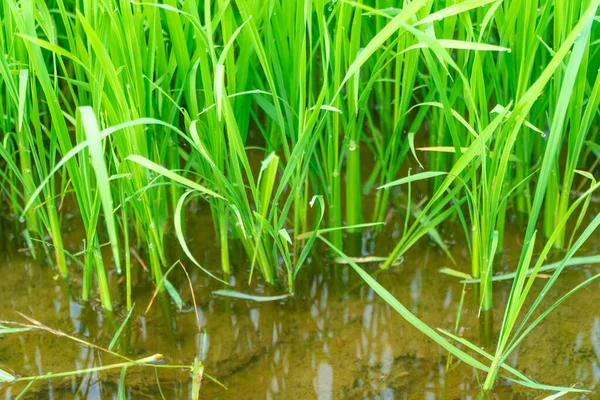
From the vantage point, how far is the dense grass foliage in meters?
1.01

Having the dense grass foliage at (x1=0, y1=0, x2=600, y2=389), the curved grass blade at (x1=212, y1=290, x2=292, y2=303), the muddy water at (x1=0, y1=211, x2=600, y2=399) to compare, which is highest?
the dense grass foliage at (x1=0, y1=0, x2=600, y2=389)

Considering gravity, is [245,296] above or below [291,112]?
below

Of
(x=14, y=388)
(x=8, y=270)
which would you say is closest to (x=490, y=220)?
(x=14, y=388)

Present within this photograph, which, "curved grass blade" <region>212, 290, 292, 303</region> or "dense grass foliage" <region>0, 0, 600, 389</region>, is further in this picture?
Result: "curved grass blade" <region>212, 290, 292, 303</region>

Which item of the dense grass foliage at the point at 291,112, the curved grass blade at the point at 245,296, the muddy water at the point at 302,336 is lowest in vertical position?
the muddy water at the point at 302,336

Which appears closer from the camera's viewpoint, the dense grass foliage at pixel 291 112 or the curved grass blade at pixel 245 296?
the dense grass foliage at pixel 291 112

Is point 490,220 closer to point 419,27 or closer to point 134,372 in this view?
point 419,27

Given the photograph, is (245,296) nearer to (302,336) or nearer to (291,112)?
(302,336)

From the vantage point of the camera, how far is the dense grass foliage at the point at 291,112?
101cm

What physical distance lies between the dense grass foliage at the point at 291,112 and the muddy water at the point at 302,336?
43 mm

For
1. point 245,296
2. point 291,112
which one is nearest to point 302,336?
point 245,296

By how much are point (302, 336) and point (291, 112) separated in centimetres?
41

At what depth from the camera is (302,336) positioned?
1.21 m

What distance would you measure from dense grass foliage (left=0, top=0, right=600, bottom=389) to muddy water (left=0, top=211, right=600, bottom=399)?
0.14 ft
